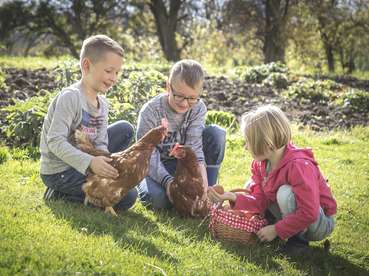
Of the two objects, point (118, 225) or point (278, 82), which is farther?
point (278, 82)

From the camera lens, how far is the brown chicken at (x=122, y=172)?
383 centimetres

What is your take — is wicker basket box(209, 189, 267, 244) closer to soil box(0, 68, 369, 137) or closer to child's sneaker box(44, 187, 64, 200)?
child's sneaker box(44, 187, 64, 200)

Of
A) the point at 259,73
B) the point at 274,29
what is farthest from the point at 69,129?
the point at 274,29

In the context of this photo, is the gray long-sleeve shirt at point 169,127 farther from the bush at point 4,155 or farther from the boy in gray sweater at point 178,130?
the bush at point 4,155

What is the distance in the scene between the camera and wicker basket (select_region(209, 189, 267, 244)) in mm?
3787

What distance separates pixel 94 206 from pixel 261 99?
711 cm

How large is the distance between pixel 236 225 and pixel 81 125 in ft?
4.86

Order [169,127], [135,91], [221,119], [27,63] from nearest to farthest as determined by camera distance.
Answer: [169,127] → [135,91] → [221,119] → [27,63]

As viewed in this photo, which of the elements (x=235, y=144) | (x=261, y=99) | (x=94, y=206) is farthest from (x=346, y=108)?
(x=94, y=206)

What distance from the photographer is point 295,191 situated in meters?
3.70

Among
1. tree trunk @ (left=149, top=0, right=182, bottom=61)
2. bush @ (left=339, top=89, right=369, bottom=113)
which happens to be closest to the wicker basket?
bush @ (left=339, top=89, right=369, bottom=113)

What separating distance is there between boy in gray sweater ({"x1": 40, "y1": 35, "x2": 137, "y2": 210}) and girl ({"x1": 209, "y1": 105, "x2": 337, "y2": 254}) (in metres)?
1.06

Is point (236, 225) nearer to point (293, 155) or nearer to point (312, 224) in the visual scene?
point (312, 224)

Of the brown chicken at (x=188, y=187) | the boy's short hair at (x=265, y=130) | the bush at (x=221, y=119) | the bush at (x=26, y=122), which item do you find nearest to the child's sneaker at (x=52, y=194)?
the brown chicken at (x=188, y=187)
